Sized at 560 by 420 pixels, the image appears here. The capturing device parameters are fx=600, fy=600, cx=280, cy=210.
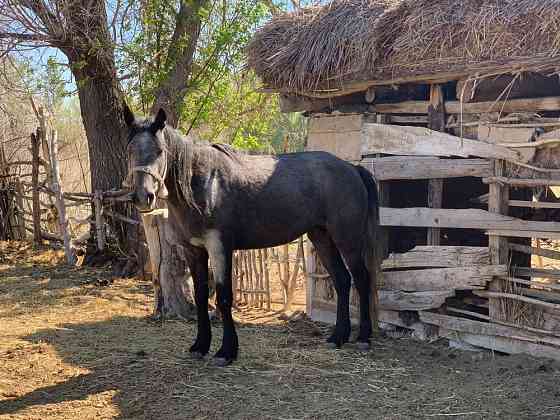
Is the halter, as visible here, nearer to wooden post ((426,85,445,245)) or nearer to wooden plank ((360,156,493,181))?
wooden plank ((360,156,493,181))

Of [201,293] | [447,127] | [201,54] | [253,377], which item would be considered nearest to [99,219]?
[201,54]

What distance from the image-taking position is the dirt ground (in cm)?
421

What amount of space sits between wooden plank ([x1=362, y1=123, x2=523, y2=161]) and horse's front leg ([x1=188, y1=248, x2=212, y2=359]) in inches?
86.2

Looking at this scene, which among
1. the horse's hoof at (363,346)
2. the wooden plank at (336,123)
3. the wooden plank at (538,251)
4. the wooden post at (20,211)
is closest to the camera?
the wooden plank at (538,251)

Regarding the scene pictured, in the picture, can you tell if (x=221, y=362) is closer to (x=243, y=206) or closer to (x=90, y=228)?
(x=243, y=206)

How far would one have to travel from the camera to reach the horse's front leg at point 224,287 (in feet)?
16.7

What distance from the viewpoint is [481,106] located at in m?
5.62

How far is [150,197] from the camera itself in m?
4.46

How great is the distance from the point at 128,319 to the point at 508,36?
5004 mm

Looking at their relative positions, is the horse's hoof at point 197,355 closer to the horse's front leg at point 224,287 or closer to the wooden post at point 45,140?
the horse's front leg at point 224,287

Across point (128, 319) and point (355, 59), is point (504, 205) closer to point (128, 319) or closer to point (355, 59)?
point (355, 59)

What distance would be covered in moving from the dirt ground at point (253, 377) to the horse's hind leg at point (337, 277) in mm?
170

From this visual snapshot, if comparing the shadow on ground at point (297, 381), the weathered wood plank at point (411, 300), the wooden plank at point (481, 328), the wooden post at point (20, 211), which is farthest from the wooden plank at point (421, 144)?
the wooden post at point (20, 211)

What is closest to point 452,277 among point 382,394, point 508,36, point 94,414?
point 382,394
